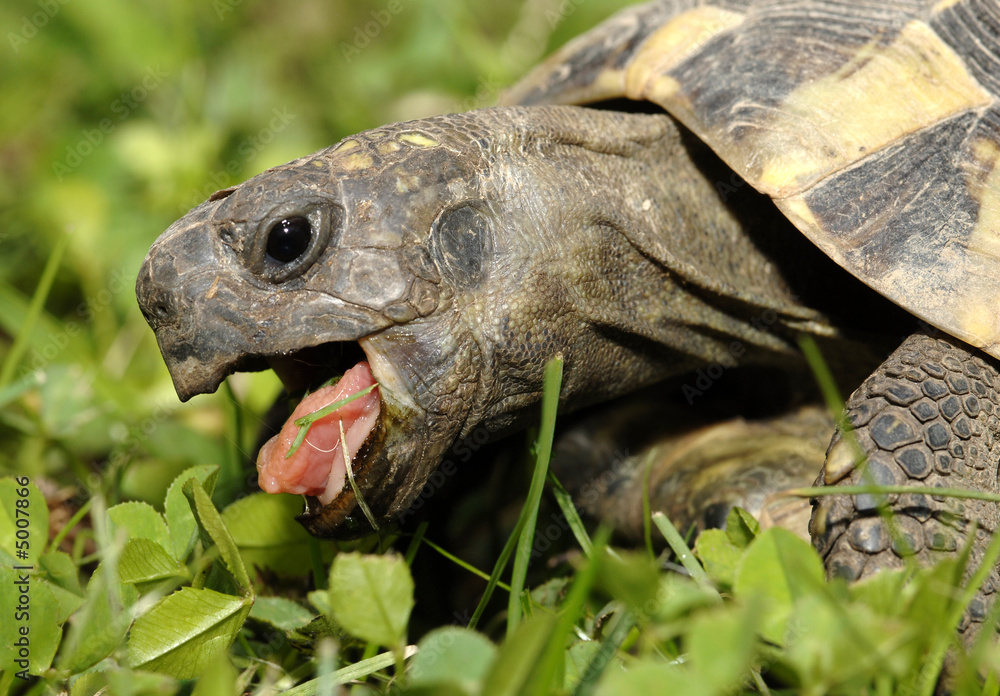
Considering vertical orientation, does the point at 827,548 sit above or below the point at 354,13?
below

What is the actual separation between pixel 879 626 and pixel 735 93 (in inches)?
57.2

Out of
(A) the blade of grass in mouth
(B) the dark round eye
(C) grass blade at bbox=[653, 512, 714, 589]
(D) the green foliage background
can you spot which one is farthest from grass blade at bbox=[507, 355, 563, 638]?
(D) the green foliage background

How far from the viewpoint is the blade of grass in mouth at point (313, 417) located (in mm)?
1818

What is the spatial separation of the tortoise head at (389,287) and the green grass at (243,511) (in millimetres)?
286

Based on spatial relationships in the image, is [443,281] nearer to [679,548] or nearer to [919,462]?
[679,548]

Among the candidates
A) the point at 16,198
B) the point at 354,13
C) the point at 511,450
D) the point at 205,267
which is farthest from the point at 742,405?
the point at 354,13

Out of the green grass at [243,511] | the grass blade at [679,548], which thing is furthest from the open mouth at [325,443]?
the grass blade at [679,548]

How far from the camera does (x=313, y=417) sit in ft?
5.98

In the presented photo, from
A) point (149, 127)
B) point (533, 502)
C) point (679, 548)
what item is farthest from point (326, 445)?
point (149, 127)

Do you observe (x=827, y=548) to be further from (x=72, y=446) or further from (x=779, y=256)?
(x=72, y=446)

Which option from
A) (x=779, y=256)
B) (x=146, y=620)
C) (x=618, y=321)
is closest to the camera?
(x=146, y=620)

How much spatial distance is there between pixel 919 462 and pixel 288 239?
1416 mm

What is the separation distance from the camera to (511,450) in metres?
2.73

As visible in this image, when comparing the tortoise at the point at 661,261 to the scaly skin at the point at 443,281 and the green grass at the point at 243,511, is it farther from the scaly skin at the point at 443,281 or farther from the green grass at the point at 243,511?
the green grass at the point at 243,511
